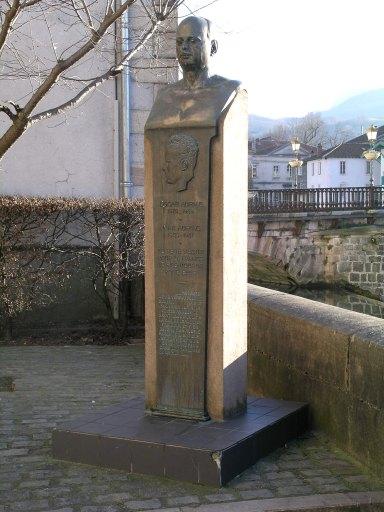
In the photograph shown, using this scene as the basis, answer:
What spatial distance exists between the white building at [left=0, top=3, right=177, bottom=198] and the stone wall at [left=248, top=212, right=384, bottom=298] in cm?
1961

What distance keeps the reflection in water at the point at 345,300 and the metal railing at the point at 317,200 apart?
3746 mm

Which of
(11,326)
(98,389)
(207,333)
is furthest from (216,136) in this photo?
(11,326)

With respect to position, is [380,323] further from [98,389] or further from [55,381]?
[55,381]

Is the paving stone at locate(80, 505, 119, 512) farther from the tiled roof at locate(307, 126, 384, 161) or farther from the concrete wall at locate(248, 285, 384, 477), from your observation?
the tiled roof at locate(307, 126, 384, 161)

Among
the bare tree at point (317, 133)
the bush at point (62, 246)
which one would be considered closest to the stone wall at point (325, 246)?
the bush at point (62, 246)

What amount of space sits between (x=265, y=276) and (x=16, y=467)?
103 feet

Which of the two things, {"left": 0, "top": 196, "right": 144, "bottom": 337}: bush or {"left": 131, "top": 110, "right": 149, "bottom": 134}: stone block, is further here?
{"left": 131, "top": 110, "right": 149, "bottom": 134}: stone block

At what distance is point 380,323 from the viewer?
5648 mm

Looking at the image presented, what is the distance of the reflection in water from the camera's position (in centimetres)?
3016

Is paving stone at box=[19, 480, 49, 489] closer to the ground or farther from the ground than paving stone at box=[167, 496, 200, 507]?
closer to the ground

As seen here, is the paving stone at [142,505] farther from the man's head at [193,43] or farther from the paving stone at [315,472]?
the man's head at [193,43]

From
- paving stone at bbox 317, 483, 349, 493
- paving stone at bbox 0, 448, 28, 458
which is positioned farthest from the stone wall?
paving stone at bbox 317, 483, 349, 493

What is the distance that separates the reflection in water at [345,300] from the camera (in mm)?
30156

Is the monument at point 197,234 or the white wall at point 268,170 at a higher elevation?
the white wall at point 268,170
